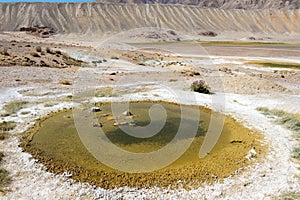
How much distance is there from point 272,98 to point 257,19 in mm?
133554

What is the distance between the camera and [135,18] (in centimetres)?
12744

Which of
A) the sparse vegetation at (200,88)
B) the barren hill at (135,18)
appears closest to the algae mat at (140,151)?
the sparse vegetation at (200,88)

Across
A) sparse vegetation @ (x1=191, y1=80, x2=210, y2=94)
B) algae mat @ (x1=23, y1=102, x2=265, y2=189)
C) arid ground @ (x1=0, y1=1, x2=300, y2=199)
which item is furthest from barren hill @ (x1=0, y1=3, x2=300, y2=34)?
algae mat @ (x1=23, y1=102, x2=265, y2=189)

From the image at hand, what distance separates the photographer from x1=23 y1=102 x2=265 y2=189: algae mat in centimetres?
905

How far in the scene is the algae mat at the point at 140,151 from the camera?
9055 mm

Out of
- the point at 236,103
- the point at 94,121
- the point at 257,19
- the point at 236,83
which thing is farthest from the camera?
the point at 257,19

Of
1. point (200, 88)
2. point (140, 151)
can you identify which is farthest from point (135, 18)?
point (140, 151)

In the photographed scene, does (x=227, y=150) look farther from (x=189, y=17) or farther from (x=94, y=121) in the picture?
(x=189, y=17)

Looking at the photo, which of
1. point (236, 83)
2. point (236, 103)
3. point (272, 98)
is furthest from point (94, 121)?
point (236, 83)

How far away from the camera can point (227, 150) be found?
11453mm

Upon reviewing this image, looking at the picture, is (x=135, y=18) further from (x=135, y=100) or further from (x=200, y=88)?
(x=135, y=100)

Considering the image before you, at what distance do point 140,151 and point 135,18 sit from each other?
121656mm

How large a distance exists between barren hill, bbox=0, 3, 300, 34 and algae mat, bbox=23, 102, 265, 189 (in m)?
102

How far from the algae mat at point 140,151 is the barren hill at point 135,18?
101801mm
